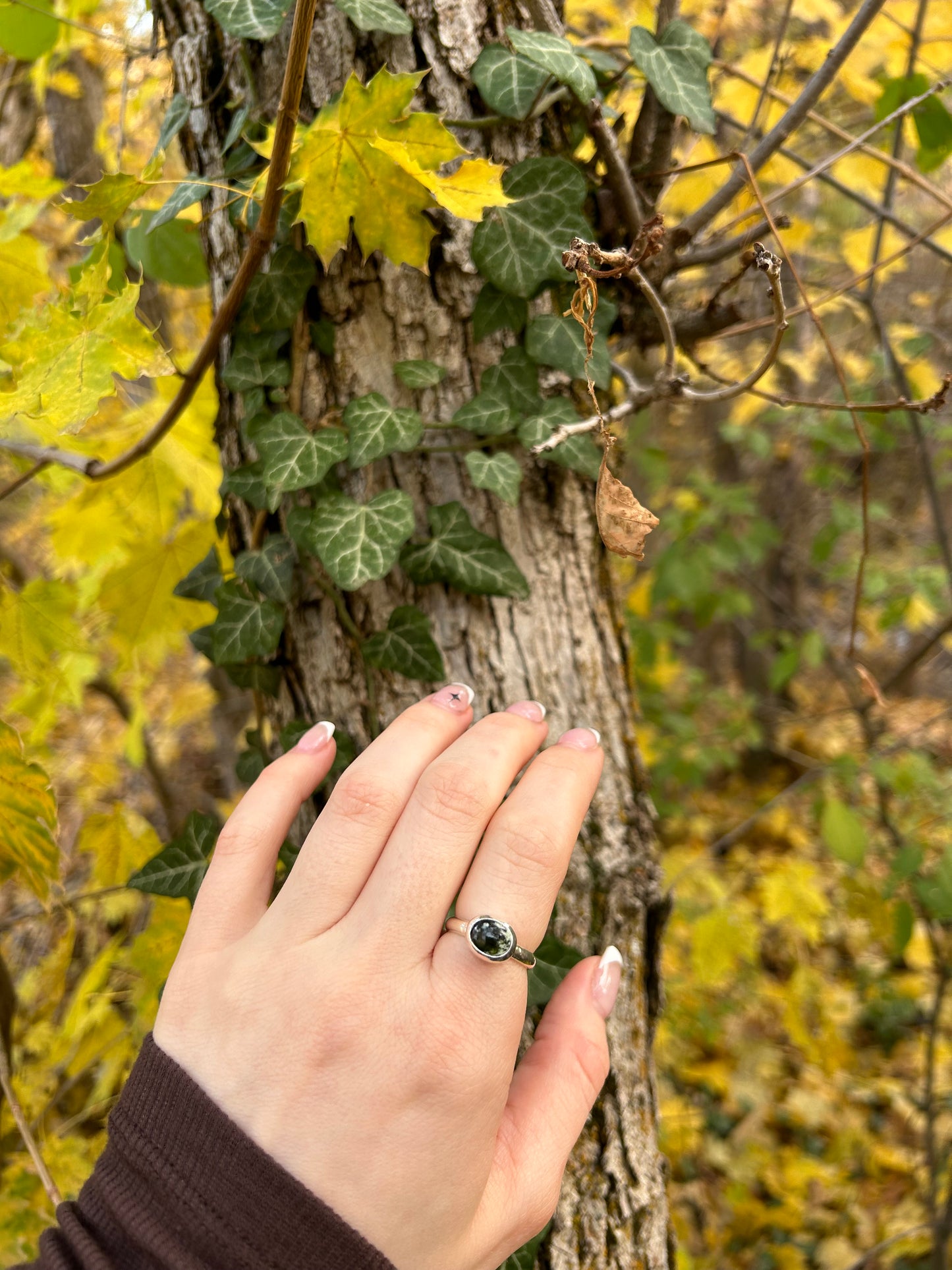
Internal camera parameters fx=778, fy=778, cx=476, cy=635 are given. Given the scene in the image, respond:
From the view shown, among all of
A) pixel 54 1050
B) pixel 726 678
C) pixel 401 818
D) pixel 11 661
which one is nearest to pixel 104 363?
pixel 401 818

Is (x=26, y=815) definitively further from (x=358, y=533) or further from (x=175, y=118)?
(x=175, y=118)

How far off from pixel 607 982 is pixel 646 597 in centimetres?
323

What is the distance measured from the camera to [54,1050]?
1685mm

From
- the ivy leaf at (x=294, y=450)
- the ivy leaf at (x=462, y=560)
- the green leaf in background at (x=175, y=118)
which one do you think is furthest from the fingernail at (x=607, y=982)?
the green leaf in background at (x=175, y=118)

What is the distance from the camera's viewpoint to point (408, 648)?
2.97ft

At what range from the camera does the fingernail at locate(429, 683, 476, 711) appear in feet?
2.84

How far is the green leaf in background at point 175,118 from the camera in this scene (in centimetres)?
94

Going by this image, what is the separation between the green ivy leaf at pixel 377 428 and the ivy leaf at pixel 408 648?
0.58ft

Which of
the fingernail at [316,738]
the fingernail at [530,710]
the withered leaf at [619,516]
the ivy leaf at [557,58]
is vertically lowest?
the fingernail at [530,710]

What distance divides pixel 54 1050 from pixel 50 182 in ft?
5.63

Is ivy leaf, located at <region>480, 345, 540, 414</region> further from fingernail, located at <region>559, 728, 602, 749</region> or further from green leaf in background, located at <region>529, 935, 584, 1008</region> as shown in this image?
green leaf in background, located at <region>529, 935, 584, 1008</region>

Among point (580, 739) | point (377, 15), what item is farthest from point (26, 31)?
point (580, 739)

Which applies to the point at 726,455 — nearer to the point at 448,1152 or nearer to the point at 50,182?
the point at 50,182

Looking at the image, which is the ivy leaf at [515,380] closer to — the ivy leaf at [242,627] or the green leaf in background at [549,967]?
the ivy leaf at [242,627]
